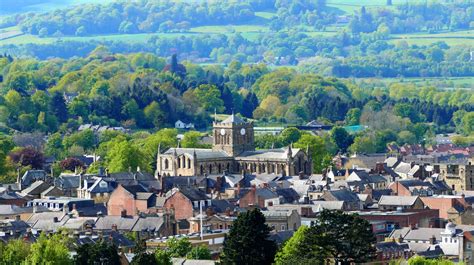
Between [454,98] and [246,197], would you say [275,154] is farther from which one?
[454,98]

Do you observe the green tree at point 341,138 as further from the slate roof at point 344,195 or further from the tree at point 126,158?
the slate roof at point 344,195

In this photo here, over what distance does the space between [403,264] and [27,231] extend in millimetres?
16638

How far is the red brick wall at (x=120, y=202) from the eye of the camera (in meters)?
80.2

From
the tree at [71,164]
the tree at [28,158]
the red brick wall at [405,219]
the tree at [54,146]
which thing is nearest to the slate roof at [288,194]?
the red brick wall at [405,219]

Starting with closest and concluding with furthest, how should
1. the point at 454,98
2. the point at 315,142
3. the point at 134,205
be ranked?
1. the point at 134,205
2. the point at 315,142
3. the point at 454,98

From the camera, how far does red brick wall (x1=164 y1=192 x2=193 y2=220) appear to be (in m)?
77.3

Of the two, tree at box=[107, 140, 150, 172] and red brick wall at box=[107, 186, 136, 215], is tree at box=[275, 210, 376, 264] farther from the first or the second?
tree at box=[107, 140, 150, 172]

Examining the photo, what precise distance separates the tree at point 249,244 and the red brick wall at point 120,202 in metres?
22.7

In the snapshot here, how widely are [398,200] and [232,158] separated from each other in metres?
22.6

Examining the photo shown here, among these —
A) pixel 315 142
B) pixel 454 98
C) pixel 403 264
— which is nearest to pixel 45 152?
pixel 315 142

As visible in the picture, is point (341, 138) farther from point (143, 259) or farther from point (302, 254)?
point (143, 259)

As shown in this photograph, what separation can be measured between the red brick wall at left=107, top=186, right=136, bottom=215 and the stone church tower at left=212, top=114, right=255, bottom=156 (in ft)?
69.6

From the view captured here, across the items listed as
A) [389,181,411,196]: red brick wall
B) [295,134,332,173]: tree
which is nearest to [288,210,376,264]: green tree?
[389,181,411,196]: red brick wall

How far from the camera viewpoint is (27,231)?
69062 millimetres
